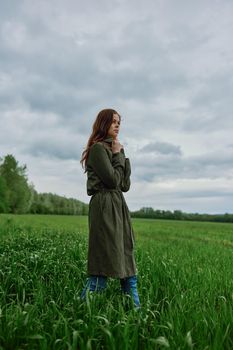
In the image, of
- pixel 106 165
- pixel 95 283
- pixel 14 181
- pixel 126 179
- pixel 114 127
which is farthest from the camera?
pixel 14 181

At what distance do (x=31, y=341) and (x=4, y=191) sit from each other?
6441cm

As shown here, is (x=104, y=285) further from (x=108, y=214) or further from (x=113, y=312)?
(x=108, y=214)

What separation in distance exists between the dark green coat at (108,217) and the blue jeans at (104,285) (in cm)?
11

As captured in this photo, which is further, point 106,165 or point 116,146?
point 116,146

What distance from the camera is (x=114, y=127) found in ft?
17.1

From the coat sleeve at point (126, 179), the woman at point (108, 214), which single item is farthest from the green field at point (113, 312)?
the coat sleeve at point (126, 179)

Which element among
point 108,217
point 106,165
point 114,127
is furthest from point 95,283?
point 114,127

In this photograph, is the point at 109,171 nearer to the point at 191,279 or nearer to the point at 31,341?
the point at 31,341

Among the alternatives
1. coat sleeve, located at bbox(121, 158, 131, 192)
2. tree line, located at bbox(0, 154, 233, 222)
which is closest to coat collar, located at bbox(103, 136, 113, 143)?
coat sleeve, located at bbox(121, 158, 131, 192)

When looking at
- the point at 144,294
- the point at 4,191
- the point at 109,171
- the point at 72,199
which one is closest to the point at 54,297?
the point at 144,294

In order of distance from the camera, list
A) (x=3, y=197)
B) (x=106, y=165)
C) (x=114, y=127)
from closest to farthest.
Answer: (x=106, y=165)
(x=114, y=127)
(x=3, y=197)

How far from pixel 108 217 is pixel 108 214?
3cm

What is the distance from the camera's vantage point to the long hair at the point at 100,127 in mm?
5203

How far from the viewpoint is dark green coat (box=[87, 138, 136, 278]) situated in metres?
4.86
